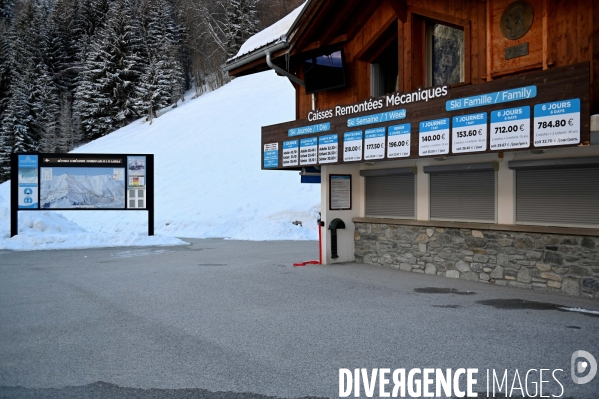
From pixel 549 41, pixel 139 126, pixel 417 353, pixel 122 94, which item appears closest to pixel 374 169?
pixel 549 41

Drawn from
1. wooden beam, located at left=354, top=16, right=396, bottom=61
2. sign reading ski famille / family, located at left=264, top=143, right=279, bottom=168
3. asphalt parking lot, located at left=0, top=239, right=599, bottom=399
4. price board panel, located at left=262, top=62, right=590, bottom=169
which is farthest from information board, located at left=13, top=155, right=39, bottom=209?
wooden beam, located at left=354, top=16, right=396, bottom=61

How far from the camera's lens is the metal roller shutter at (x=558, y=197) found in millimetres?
9336

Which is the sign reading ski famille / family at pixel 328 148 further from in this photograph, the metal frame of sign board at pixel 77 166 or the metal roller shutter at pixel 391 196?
the metal frame of sign board at pixel 77 166

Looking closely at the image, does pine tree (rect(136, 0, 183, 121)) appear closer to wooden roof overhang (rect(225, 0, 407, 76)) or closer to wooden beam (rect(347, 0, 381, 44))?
wooden roof overhang (rect(225, 0, 407, 76))

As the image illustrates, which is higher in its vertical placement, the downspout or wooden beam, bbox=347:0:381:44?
wooden beam, bbox=347:0:381:44

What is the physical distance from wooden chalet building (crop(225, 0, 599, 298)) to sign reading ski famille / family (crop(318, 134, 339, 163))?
39mm

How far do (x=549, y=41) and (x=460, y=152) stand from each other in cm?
237

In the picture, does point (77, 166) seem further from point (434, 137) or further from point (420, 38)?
point (434, 137)

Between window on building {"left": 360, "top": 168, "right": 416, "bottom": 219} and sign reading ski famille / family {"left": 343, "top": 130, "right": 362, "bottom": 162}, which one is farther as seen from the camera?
window on building {"left": 360, "top": 168, "right": 416, "bottom": 219}

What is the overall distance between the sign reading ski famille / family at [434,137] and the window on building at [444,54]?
1.48 metres

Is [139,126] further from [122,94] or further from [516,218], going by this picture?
[516,218]

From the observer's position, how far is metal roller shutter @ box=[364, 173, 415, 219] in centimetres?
1316

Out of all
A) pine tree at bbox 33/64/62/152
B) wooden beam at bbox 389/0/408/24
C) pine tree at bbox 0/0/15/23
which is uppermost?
pine tree at bbox 0/0/15/23

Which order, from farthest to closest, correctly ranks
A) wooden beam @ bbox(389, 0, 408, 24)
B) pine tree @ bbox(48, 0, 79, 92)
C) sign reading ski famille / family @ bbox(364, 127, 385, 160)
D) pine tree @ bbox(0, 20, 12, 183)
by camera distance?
pine tree @ bbox(48, 0, 79, 92) → pine tree @ bbox(0, 20, 12, 183) → wooden beam @ bbox(389, 0, 408, 24) → sign reading ski famille / family @ bbox(364, 127, 385, 160)
